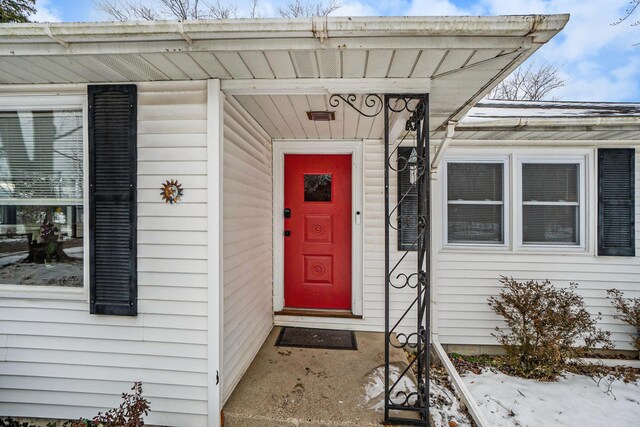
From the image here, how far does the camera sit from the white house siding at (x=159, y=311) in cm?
199

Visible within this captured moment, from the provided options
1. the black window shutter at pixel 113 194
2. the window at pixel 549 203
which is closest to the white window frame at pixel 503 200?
the window at pixel 549 203

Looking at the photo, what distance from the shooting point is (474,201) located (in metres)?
3.40

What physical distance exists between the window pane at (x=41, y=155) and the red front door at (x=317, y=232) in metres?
1.92

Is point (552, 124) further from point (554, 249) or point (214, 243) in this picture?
point (214, 243)

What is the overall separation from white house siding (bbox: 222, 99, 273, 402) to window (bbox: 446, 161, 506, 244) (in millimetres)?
2114

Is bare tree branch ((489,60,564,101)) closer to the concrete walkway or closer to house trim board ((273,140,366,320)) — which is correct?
house trim board ((273,140,366,320))

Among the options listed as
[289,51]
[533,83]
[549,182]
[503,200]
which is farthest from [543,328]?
[533,83]

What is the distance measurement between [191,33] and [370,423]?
2535 mm

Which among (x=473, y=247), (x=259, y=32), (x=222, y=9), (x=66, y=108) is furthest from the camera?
(x=222, y=9)

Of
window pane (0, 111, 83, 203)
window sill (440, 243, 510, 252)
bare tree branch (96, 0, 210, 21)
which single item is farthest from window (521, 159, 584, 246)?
bare tree branch (96, 0, 210, 21)

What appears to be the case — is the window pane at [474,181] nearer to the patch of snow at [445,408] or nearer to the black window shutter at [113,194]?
the patch of snow at [445,408]

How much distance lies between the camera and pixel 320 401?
212cm

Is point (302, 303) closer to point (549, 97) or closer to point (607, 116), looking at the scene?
point (607, 116)

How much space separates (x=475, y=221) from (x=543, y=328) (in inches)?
48.9
